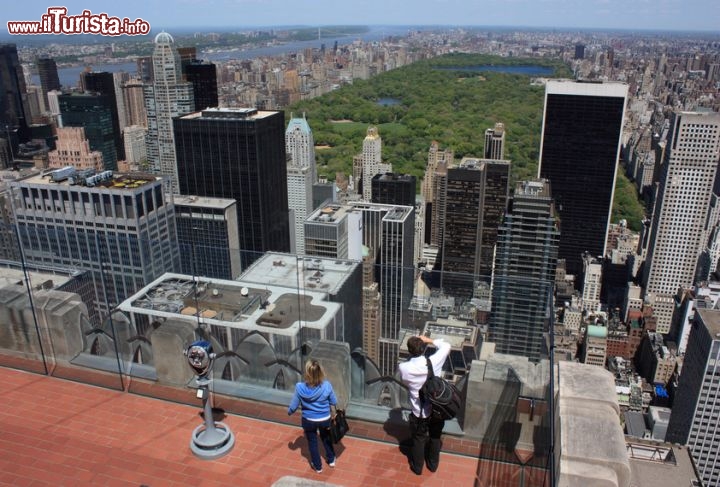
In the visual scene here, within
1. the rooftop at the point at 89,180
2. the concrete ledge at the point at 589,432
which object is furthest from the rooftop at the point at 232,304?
the rooftop at the point at 89,180

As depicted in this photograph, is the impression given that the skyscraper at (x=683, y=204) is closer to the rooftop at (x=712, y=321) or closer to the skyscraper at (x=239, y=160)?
the rooftop at (x=712, y=321)

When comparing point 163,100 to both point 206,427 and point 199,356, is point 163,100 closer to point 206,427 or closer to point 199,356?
point 206,427

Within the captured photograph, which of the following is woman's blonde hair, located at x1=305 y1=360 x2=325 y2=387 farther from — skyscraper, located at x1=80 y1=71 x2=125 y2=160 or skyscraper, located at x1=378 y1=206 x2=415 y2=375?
skyscraper, located at x1=80 y1=71 x2=125 y2=160

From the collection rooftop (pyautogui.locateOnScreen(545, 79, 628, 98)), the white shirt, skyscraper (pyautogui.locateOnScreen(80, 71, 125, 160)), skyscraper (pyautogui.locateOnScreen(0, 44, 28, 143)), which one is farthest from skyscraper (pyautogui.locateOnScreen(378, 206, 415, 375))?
skyscraper (pyautogui.locateOnScreen(80, 71, 125, 160))

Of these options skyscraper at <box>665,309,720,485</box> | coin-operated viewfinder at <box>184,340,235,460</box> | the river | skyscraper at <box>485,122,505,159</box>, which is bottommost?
skyscraper at <box>665,309,720,485</box>

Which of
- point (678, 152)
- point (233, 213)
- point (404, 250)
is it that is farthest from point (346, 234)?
point (678, 152)

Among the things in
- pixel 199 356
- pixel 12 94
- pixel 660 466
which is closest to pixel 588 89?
pixel 660 466

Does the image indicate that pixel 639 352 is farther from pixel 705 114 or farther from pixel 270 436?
pixel 270 436

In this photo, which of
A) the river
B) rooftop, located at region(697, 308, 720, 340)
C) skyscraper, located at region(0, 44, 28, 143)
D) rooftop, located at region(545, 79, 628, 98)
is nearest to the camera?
rooftop, located at region(697, 308, 720, 340)
